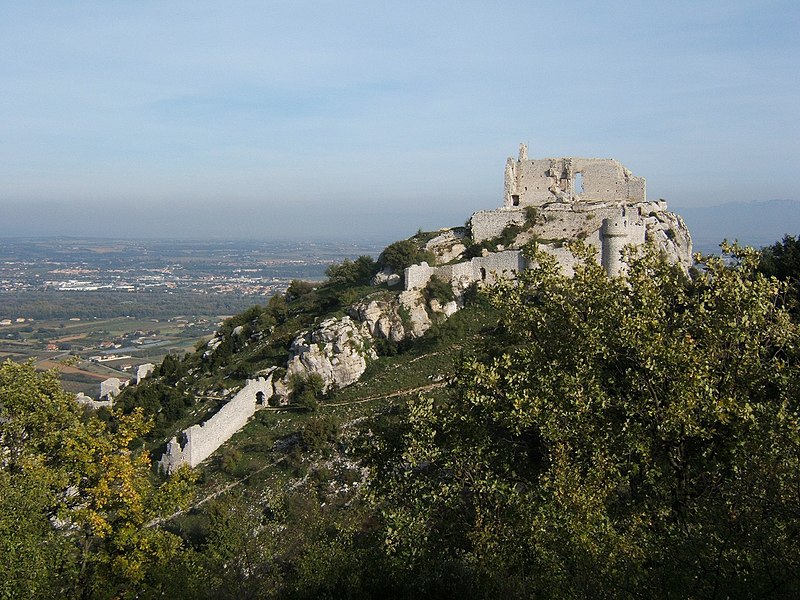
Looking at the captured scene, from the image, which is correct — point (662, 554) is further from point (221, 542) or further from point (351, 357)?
point (351, 357)

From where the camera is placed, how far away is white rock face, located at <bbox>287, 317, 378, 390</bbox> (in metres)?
32.2

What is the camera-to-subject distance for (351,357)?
32562 millimetres

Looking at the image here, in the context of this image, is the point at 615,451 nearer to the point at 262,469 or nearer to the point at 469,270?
the point at 262,469

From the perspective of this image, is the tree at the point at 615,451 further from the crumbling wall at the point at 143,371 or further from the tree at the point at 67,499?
the crumbling wall at the point at 143,371

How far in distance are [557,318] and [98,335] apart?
10065cm

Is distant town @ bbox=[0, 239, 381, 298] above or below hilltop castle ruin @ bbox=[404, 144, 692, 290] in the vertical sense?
below

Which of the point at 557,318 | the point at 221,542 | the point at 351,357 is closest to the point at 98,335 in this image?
the point at 351,357

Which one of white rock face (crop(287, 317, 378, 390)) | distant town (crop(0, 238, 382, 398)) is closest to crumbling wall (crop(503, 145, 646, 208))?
white rock face (crop(287, 317, 378, 390))

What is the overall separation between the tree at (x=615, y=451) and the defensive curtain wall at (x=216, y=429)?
15.2m

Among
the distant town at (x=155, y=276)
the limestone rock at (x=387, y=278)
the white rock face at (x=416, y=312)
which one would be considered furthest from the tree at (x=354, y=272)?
the distant town at (x=155, y=276)

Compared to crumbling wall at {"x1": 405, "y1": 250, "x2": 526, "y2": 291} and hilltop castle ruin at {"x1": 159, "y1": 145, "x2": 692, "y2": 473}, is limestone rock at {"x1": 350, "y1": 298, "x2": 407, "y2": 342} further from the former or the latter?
crumbling wall at {"x1": 405, "y1": 250, "x2": 526, "y2": 291}

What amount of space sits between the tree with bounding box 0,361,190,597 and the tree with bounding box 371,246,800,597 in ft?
16.9

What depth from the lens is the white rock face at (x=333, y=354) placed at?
32250 millimetres

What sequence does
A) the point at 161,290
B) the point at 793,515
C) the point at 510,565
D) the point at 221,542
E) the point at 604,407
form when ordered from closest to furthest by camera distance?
the point at 793,515, the point at 510,565, the point at 604,407, the point at 221,542, the point at 161,290
